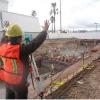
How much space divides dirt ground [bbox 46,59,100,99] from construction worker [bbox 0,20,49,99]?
3.38 meters

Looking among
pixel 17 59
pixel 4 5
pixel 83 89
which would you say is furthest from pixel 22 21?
pixel 17 59

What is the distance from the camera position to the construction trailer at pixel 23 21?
3656 cm

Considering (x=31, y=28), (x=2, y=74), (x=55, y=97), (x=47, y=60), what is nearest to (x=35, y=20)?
(x=31, y=28)

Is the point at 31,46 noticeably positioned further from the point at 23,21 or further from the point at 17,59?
the point at 23,21

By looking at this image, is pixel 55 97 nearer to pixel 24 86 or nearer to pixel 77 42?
pixel 24 86

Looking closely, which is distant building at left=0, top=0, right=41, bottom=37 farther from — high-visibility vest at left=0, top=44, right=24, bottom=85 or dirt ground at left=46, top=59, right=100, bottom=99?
high-visibility vest at left=0, top=44, right=24, bottom=85

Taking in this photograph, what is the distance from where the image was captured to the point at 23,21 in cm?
4028

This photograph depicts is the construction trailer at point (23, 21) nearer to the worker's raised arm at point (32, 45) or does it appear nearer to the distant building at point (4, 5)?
the distant building at point (4, 5)

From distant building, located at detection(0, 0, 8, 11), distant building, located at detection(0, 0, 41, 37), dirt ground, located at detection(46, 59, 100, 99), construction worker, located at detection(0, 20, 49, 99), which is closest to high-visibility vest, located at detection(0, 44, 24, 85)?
construction worker, located at detection(0, 20, 49, 99)

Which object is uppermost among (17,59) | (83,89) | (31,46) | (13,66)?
(31,46)

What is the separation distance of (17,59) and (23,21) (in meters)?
35.0

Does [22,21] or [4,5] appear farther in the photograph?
[4,5]

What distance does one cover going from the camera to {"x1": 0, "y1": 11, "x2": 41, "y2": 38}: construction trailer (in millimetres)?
36562

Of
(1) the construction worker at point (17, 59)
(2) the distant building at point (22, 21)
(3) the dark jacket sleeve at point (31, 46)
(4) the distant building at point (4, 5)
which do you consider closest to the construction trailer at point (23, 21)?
(2) the distant building at point (22, 21)
